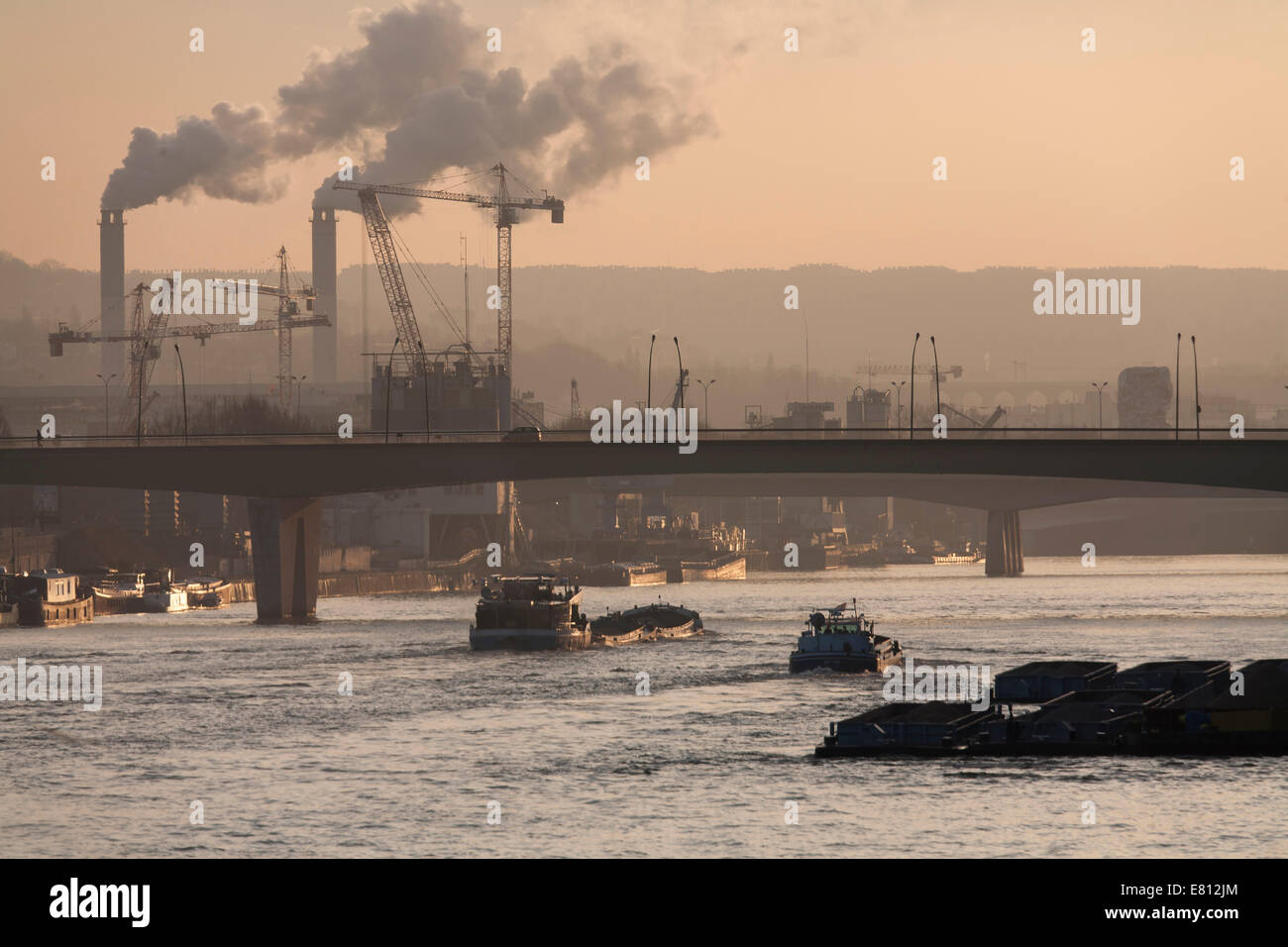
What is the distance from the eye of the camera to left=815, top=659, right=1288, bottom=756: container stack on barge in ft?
194

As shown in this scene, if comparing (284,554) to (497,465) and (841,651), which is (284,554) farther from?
(841,651)

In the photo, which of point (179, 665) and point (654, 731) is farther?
point (179, 665)

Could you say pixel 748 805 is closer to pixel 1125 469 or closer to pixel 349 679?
pixel 349 679

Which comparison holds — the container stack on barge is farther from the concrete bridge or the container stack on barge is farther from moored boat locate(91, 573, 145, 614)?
moored boat locate(91, 573, 145, 614)

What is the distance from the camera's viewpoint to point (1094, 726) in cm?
6338

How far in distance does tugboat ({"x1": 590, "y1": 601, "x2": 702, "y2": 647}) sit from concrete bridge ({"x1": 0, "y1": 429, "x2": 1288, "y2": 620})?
11.7 meters

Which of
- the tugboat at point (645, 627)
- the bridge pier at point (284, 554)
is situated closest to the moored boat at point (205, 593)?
the bridge pier at point (284, 554)

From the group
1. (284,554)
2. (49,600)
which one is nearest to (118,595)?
(49,600)

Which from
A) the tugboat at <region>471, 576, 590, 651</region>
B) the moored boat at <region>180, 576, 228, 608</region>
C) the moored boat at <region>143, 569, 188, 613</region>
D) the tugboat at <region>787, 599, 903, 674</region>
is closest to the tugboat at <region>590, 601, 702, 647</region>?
the tugboat at <region>471, 576, 590, 651</region>

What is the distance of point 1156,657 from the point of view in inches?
3782

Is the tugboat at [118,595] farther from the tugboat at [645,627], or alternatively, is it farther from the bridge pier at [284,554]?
the tugboat at [645,627]
